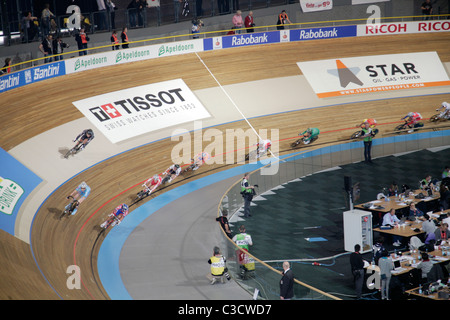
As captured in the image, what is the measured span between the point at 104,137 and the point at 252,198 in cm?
502

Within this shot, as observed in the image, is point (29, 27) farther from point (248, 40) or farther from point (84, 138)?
point (248, 40)

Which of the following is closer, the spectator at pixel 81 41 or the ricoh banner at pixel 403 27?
the spectator at pixel 81 41

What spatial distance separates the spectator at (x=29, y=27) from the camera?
21.0m

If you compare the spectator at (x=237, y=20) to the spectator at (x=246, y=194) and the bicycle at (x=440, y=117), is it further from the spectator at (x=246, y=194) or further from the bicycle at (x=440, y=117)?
the spectator at (x=246, y=194)

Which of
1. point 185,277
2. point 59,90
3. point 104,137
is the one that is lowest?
point 185,277

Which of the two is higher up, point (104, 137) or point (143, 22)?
point (143, 22)

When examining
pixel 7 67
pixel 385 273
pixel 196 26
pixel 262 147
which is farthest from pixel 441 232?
pixel 196 26

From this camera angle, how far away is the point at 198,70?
923 inches

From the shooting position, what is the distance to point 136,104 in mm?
20859

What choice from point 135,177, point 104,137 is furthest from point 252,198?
point 104,137

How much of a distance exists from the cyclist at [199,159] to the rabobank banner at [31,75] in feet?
17.0

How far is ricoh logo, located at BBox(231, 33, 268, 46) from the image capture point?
2494 cm

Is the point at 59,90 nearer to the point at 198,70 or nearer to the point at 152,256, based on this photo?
the point at 198,70

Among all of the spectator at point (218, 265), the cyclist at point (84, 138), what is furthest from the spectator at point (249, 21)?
the spectator at point (218, 265)
